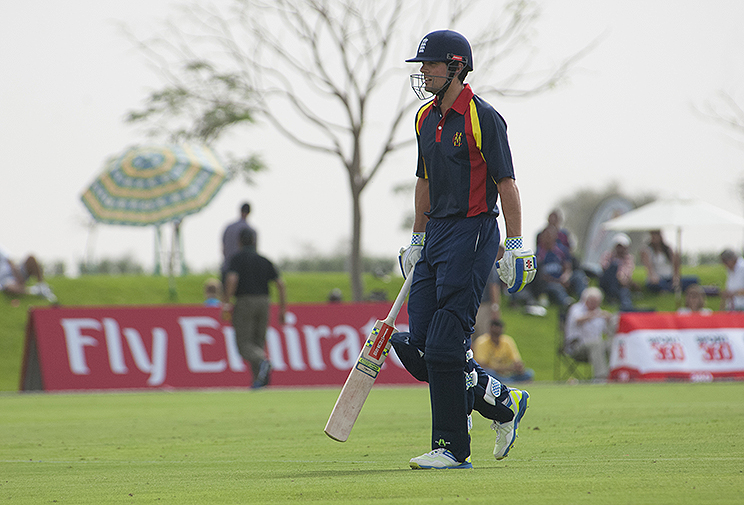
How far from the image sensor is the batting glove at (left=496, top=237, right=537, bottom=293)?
213 inches

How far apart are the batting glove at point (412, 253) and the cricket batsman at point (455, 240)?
0.15 meters

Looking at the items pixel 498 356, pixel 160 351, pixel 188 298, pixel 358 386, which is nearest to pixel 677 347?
pixel 498 356

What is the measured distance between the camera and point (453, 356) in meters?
5.34

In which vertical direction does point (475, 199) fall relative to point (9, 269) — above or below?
above

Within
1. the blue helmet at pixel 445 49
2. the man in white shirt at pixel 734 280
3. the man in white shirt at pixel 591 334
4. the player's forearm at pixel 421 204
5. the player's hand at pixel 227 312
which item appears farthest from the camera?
the man in white shirt at pixel 734 280

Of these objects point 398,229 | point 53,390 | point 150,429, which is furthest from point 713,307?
point 150,429

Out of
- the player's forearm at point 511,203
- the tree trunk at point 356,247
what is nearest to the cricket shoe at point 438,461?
the player's forearm at point 511,203

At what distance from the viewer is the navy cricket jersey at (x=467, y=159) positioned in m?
5.39

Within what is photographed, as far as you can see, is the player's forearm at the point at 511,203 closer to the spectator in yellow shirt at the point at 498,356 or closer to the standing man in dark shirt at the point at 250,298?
the standing man in dark shirt at the point at 250,298

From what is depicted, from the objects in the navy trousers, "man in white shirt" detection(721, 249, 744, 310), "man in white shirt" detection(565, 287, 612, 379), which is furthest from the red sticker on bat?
"man in white shirt" detection(721, 249, 744, 310)

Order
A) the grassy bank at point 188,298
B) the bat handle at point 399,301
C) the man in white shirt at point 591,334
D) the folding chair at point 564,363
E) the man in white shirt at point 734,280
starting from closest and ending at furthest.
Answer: the bat handle at point 399,301, the man in white shirt at point 591,334, the folding chair at point 564,363, the man in white shirt at point 734,280, the grassy bank at point 188,298

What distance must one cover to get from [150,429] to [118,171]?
14009mm

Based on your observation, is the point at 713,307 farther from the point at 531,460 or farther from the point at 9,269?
the point at 531,460

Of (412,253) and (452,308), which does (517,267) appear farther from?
Answer: (412,253)
